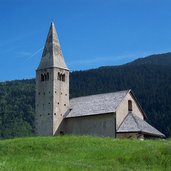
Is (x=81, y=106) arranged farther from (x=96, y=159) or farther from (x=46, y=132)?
(x=96, y=159)

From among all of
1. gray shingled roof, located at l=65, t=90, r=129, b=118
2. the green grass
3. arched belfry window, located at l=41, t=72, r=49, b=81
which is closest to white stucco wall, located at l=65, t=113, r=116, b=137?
gray shingled roof, located at l=65, t=90, r=129, b=118

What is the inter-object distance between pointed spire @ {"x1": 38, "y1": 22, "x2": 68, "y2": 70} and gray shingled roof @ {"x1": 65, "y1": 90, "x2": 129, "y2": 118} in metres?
6.13

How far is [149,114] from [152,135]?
296ft

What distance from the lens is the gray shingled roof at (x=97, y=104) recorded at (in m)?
58.6

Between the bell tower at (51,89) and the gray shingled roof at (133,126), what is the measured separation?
9.01m

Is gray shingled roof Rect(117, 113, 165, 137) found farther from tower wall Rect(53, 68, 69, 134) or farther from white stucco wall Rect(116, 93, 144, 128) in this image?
tower wall Rect(53, 68, 69, 134)

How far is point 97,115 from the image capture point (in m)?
58.8

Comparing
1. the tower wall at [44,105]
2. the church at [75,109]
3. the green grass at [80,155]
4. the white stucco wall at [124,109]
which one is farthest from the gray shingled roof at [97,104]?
the green grass at [80,155]

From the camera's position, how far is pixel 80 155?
97.3 feet

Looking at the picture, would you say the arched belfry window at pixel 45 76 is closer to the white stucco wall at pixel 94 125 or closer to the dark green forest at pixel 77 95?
the white stucco wall at pixel 94 125

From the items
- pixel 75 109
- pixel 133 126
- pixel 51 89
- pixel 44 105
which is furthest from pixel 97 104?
pixel 44 105

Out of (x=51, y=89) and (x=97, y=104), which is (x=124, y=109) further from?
(x=51, y=89)

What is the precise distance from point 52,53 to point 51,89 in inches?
212

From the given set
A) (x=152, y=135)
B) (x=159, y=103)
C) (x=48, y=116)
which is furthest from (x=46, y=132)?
(x=159, y=103)
